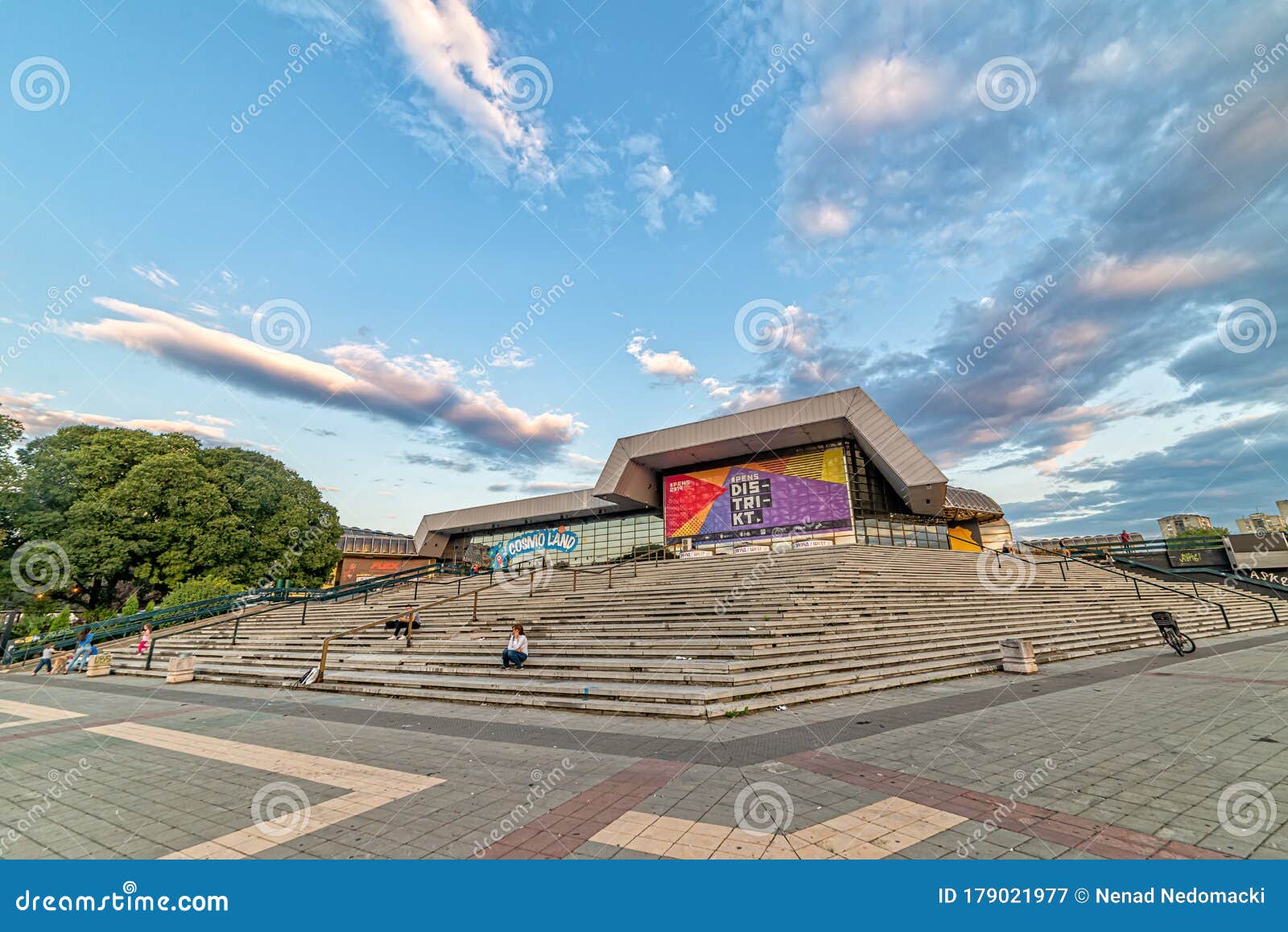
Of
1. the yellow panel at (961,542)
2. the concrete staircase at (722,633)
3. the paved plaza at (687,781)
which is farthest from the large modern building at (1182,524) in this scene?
the paved plaza at (687,781)

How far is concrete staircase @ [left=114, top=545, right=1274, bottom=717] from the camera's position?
354 inches

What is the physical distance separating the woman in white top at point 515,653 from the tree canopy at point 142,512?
77.9 feet

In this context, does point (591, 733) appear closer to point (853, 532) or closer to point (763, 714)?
point (763, 714)

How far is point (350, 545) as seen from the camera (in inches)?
1929

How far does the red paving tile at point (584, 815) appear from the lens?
3252 millimetres

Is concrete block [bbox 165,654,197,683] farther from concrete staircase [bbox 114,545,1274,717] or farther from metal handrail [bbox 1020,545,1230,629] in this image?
metal handrail [bbox 1020,545,1230,629]

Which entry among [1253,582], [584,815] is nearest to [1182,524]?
[1253,582]

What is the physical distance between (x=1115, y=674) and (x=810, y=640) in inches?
225

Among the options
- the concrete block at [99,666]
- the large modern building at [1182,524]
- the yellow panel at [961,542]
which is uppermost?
the large modern building at [1182,524]

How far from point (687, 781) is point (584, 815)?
1113 mm

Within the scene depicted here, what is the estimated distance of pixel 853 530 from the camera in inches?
1094

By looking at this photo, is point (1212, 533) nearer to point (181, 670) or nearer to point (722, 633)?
point (722, 633)

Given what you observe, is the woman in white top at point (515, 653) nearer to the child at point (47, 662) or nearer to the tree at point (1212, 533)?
the child at point (47, 662)

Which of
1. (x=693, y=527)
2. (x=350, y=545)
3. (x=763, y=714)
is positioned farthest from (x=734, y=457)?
(x=350, y=545)
